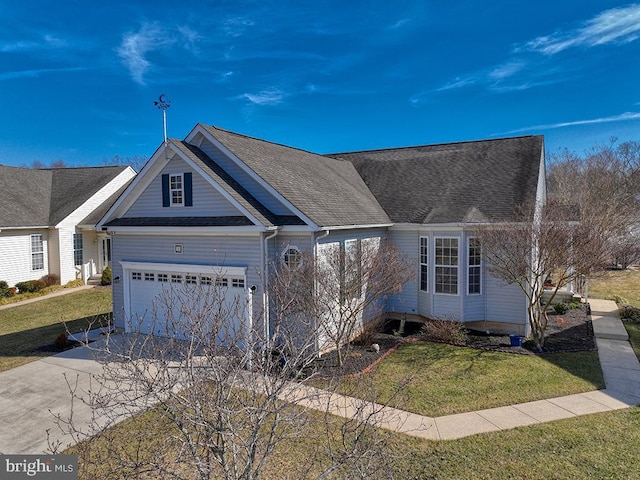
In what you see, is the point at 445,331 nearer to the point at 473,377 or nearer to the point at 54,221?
the point at 473,377

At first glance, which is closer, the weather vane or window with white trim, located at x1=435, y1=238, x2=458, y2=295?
window with white trim, located at x1=435, y1=238, x2=458, y2=295

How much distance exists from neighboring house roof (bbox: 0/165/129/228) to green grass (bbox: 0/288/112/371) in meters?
5.54

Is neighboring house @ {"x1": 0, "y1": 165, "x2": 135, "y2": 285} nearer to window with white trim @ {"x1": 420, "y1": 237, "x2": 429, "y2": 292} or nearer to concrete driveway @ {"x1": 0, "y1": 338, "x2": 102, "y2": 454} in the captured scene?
concrete driveway @ {"x1": 0, "y1": 338, "x2": 102, "y2": 454}

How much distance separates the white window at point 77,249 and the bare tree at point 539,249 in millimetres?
25177

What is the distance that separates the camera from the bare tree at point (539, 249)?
492 inches

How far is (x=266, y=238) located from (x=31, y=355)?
28.9 ft

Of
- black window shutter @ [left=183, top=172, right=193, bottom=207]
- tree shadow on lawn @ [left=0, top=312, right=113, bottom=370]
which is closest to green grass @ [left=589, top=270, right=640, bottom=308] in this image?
black window shutter @ [left=183, top=172, right=193, bottom=207]

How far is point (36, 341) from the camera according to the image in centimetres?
1450

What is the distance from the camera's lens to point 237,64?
79.0 ft

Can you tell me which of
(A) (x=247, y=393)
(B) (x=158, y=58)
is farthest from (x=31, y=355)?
(B) (x=158, y=58)

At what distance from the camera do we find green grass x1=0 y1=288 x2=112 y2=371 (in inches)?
522

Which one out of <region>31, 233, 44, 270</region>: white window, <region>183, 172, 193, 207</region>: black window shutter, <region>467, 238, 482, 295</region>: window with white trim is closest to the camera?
<region>183, 172, 193, 207</region>: black window shutter

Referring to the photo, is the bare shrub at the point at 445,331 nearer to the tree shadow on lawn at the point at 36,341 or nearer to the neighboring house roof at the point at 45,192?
the tree shadow on lawn at the point at 36,341

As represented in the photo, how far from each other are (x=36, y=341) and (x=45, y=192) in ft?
59.0
